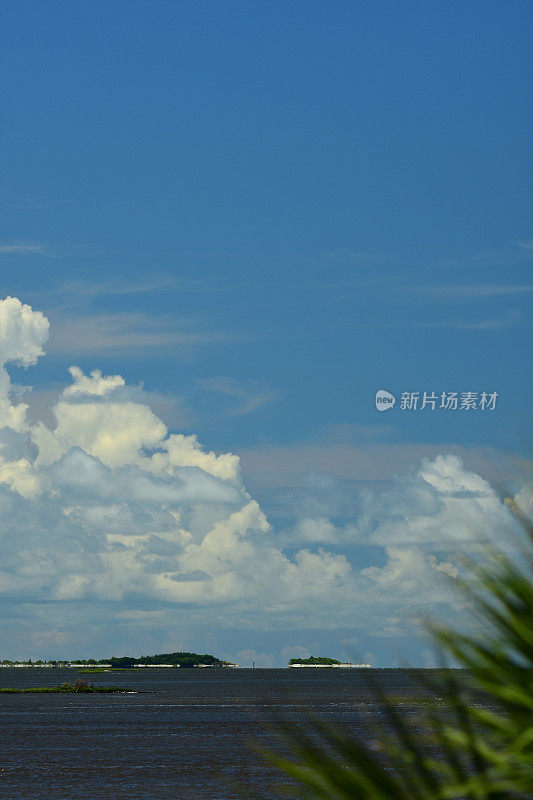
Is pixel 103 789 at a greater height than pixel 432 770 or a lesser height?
lesser

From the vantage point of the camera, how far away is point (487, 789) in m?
4.64

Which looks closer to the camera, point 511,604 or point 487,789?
point 487,789

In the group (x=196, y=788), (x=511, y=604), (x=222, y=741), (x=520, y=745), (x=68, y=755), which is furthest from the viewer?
(x=222, y=741)

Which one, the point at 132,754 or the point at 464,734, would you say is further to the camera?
the point at 132,754

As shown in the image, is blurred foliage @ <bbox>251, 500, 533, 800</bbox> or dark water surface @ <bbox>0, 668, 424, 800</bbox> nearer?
blurred foliage @ <bbox>251, 500, 533, 800</bbox>

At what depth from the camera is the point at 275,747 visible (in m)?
99.9

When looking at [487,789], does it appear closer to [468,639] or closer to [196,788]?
[468,639]

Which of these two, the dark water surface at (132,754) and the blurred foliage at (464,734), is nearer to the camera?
the blurred foliage at (464,734)

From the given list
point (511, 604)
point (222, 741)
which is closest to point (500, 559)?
point (511, 604)

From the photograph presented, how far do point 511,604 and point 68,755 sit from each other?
96.9 meters

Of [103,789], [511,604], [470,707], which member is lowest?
[103,789]

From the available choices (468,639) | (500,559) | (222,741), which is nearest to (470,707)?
(468,639)

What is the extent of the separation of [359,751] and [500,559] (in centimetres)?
113

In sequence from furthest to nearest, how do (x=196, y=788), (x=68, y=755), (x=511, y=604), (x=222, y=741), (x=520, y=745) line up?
1. (x=222, y=741)
2. (x=68, y=755)
3. (x=196, y=788)
4. (x=511, y=604)
5. (x=520, y=745)
